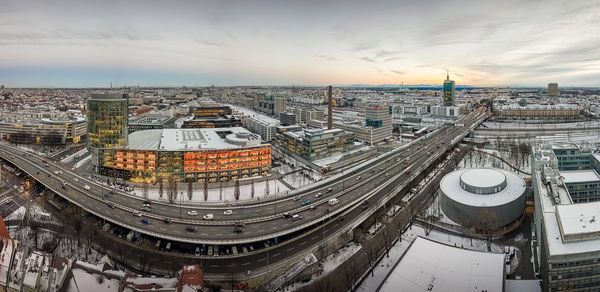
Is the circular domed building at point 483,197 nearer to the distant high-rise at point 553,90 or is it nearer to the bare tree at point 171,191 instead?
the bare tree at point 171,191

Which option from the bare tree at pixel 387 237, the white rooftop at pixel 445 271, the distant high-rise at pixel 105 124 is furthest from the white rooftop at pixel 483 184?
the distant high-rise at pixel 105 124

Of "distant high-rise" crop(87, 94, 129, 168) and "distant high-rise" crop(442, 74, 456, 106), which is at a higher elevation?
"distant high-rise" crop(442, 74, 456, 106)

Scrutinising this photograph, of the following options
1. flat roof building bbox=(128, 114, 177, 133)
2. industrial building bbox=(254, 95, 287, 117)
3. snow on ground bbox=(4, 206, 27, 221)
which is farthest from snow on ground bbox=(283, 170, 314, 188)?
industrial building bbox=(254, 95, 287, 117)

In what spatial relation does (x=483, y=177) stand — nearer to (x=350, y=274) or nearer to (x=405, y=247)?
(x=405, y=247)

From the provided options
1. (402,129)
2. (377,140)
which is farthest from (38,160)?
(402,129)

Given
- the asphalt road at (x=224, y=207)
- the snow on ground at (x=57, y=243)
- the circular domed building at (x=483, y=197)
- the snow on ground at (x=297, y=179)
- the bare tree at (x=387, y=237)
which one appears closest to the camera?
the snow on ground at (x=57, y=243)

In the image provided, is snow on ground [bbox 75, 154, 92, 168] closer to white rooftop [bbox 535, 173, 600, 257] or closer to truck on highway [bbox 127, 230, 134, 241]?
truck on highway [bbox 127, 230, 134, 241]

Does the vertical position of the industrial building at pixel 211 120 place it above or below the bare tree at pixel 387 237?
above
